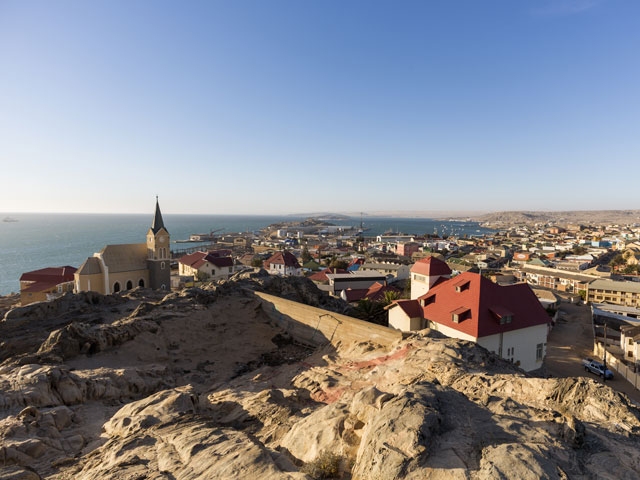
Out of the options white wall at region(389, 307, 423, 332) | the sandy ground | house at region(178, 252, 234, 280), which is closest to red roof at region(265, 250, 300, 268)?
house at region(178, 252, 234, 280)

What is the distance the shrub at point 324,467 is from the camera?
657cm

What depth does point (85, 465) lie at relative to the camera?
8523mm

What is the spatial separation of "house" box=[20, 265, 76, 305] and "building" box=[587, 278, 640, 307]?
77799mm

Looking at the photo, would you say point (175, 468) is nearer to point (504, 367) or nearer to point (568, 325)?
point (504, 367)

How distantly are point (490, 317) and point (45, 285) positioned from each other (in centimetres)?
5617

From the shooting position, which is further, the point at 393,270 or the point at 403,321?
the point at 393,270

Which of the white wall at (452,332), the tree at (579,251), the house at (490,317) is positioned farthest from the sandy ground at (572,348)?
the tree at (579,251)

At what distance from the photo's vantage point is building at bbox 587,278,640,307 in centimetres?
4831

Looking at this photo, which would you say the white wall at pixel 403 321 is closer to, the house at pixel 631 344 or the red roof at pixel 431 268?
the red roof at pixel 431 268

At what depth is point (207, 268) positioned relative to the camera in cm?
5884

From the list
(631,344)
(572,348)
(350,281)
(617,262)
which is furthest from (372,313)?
(617,262)

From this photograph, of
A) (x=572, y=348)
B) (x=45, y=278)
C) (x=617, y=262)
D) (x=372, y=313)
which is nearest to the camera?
(x=372, y=313)

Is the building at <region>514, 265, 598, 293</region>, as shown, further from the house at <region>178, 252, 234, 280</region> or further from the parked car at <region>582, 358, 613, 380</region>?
the house at <region>178, 252, 234, 280</region>

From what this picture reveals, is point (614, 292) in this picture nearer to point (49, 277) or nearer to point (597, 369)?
point (597, 369)
